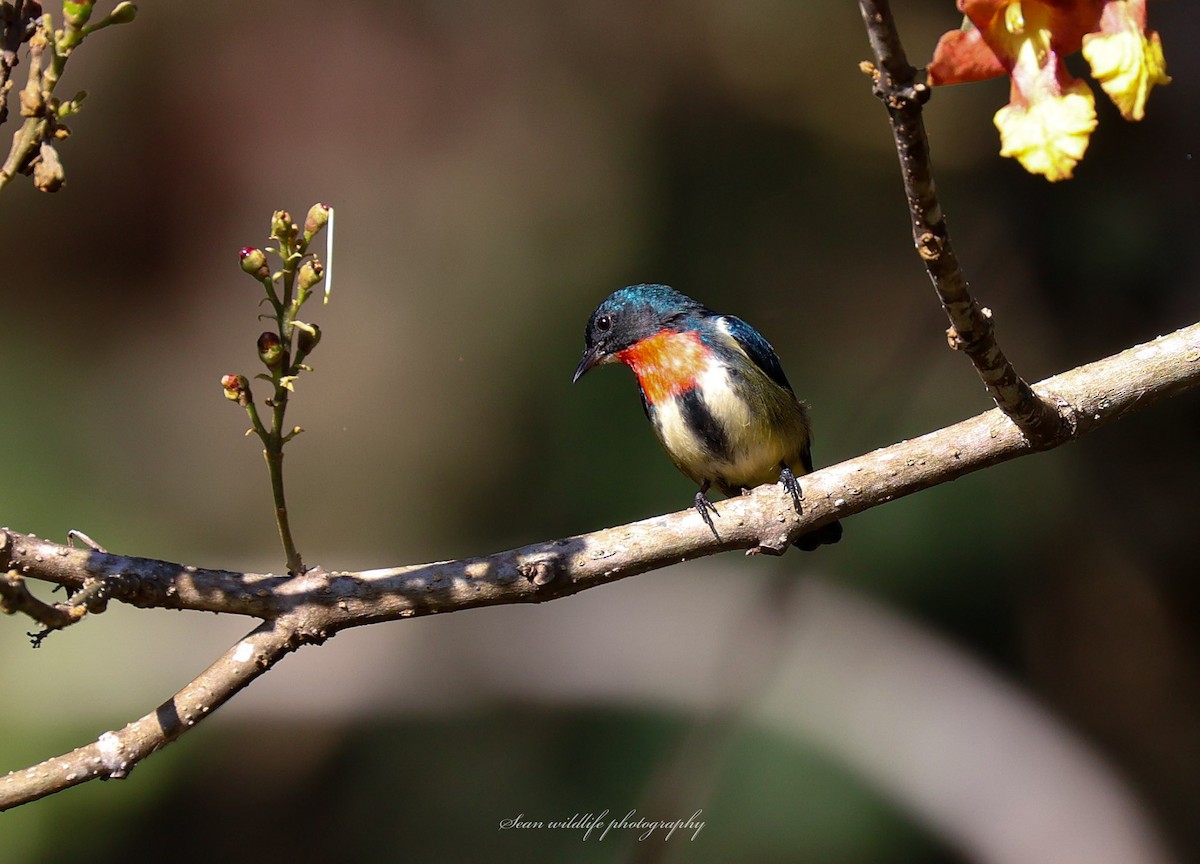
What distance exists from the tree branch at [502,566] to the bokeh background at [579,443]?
3.05 metres

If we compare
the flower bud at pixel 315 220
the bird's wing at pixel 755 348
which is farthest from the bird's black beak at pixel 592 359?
the flower bud at pixel 315 220

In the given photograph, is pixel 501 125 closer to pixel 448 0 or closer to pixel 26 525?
pixel 448 0

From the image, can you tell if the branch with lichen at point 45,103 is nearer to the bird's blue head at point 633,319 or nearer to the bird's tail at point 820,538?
the bird's blue head at point 633,319

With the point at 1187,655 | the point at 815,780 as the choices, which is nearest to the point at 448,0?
the point at 815,780

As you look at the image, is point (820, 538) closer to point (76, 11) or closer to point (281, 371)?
point (281, 371)

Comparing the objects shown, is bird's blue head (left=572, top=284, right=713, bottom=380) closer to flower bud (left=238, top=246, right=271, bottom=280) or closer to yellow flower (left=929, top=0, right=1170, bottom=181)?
flower bud (left=238, top=246, right=271, bottom=280)

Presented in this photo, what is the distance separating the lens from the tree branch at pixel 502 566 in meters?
2.07

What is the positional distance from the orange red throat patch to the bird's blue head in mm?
51

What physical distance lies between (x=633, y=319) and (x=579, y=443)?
2180 mm

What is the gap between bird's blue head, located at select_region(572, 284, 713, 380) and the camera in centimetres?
430

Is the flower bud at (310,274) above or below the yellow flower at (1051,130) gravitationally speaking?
above

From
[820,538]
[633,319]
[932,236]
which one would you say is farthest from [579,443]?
[932,236]

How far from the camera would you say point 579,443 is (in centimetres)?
647

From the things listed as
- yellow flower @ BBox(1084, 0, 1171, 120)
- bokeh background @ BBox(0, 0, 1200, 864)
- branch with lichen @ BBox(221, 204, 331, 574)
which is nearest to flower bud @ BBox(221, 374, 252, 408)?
branch with lichen @ BBox(221, 204, 331, 574)
